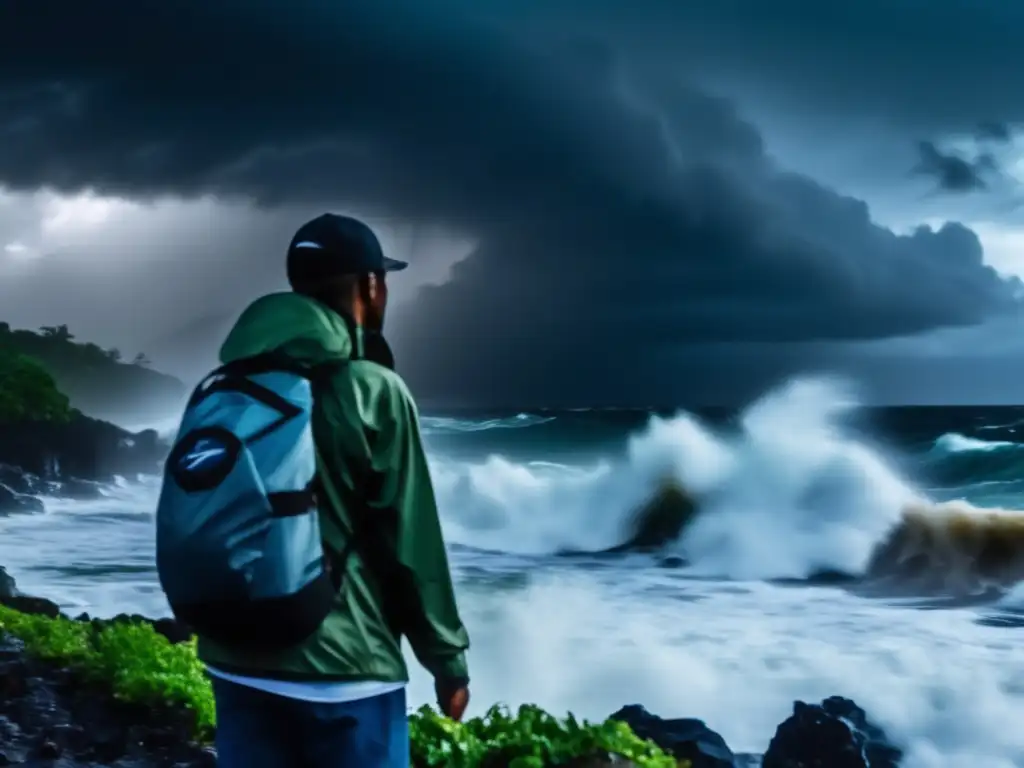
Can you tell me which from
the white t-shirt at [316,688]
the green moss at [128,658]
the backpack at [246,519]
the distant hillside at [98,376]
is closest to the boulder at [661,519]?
the green moss at [128,658]

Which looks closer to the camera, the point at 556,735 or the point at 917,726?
the point at 556,735

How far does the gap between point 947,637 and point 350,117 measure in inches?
129

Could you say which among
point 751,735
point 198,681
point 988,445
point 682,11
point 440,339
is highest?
point 682,11

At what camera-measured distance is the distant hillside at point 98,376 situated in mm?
5660

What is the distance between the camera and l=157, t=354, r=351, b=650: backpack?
5.53ft

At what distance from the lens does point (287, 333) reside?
1.83 m

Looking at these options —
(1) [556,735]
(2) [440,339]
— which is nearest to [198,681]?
(1) [556,735]

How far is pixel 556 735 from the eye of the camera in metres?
3.02

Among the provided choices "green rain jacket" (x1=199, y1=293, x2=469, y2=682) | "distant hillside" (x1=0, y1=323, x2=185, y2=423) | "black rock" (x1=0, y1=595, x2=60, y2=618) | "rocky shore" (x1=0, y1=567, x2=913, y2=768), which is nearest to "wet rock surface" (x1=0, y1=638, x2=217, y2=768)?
"rocky shore" (x1=0, y1=567, x2=913, y2=768)

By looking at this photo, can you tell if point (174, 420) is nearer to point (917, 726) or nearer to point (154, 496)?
point (154, 496)

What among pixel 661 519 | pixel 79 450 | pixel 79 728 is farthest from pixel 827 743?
pixel 79 450

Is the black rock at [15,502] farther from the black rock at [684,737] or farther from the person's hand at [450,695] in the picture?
the person's hand at [450,695]

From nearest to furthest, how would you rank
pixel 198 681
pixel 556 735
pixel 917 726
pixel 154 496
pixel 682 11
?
pixel 556 735, pixel 198 681, pixel 917 726, pixel 682 11, pixel 154 496

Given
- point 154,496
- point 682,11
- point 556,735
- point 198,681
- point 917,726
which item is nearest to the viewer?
point 556,735
